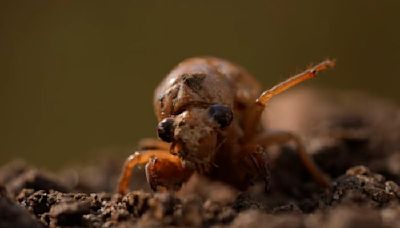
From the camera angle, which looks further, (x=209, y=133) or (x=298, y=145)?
(x=298, y=145)

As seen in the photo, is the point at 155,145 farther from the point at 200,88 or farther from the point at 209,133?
the point at 209,133

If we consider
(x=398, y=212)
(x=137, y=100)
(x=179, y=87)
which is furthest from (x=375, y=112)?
(x=137, y=100)

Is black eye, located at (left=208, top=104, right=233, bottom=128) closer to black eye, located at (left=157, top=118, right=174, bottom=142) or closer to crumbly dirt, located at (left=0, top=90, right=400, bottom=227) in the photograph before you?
black eye, located at (left=157, top=118, right=174, bottom=142)

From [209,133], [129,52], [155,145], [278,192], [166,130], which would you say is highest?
[129,52]

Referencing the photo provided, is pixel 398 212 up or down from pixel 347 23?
down

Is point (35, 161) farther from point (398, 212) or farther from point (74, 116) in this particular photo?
point (398, 212)

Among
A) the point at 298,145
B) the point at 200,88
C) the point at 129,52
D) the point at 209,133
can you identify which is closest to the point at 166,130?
the point at 209,133

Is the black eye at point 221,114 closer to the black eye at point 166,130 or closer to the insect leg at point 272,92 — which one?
the black eye at point 166,130
